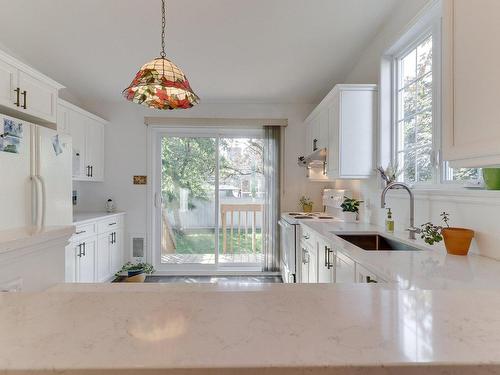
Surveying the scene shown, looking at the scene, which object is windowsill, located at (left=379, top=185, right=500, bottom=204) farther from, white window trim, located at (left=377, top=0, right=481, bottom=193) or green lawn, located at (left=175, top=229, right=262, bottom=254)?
green lawn, located at (left=175, top=229, right=262, bottom=254)

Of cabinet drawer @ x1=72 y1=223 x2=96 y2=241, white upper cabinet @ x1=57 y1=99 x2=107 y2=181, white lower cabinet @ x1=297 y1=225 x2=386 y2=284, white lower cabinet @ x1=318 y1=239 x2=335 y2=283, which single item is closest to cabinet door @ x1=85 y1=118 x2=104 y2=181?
white upper cabinet @ x1=57 y1=99 x2=107 y2=181

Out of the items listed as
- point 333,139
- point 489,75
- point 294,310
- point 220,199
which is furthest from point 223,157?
point 294,310

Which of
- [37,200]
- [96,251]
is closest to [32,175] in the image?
[37,200]

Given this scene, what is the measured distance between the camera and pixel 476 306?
0.55m

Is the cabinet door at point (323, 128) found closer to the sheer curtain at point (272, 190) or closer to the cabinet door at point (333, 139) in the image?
the cabinet door at point (333, 139)

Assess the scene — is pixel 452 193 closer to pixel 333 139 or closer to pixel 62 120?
pixel 333 139

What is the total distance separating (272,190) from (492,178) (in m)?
2.81

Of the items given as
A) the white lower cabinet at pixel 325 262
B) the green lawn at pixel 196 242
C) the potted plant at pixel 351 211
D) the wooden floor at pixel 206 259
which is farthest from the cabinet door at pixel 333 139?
the green lawn at pixel 196 242

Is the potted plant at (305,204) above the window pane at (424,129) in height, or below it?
below

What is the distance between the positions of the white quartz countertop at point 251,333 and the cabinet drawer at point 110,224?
3167 mm

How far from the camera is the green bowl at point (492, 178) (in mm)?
1375

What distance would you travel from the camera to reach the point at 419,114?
2146 mm

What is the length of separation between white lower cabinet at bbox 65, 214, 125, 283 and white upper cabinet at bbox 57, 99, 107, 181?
64 centimetres

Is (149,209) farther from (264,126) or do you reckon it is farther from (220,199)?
(264,126)
